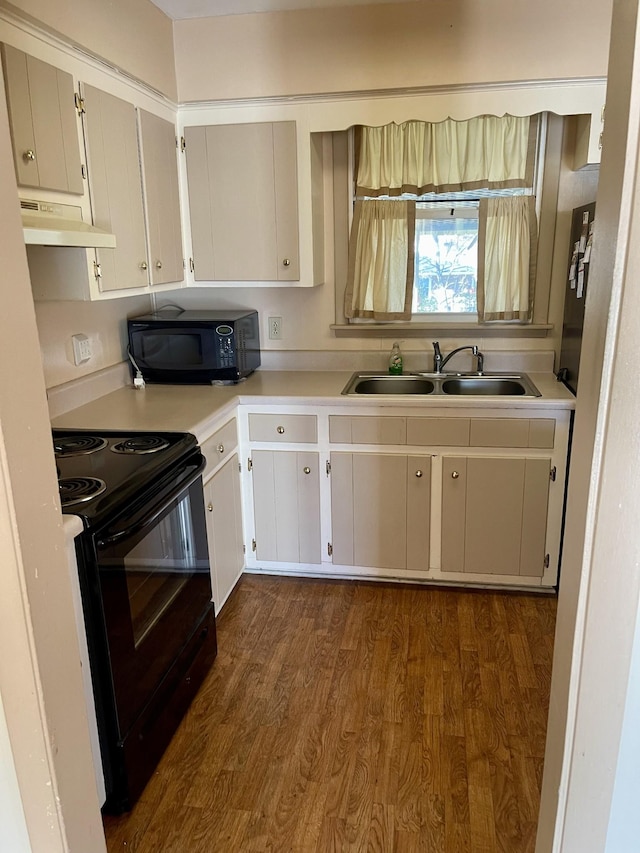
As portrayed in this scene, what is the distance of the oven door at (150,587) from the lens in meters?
1.66

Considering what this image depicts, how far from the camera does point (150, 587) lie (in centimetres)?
193

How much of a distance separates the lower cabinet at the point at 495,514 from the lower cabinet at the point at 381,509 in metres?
0.11

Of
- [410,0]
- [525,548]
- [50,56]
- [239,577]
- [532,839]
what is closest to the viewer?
[532,839]

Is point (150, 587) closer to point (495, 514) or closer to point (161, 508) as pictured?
point (161, 508)

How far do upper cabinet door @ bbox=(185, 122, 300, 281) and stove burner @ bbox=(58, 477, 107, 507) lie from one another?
57.5 inches

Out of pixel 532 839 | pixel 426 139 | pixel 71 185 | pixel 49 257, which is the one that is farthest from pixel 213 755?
pixel 426 139

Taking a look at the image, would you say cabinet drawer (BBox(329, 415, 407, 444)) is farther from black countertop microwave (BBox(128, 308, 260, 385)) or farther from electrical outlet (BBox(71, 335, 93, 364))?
electrical outlet (BBox(71, 335, 93, 364))

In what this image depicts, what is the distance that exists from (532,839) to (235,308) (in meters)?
2.58

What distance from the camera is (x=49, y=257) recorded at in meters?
2.18

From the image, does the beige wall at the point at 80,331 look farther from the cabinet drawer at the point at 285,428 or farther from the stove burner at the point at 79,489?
the cabinet drawer at the point at 285,428

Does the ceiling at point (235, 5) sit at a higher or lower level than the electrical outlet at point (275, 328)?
higher

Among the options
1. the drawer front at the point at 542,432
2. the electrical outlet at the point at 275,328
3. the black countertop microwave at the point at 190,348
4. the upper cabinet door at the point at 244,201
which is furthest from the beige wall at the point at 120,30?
the drawer front at the point at 542,432

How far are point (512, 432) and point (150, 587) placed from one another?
158cm

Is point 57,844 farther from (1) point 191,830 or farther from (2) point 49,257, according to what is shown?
(2) point 49,257
